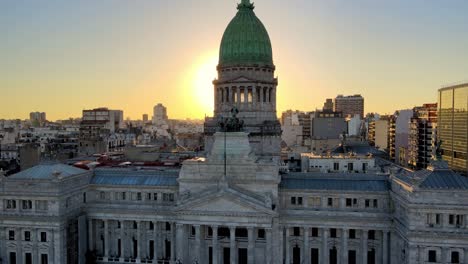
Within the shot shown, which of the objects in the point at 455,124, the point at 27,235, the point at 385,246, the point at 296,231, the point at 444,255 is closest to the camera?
the point at 444,255

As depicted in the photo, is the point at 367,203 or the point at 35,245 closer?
the point at 367,203

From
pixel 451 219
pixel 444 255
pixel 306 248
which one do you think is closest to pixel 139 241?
pixel 306 248

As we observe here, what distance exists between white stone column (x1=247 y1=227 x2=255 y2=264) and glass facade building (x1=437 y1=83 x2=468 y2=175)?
271 feet

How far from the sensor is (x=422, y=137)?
161250 mm

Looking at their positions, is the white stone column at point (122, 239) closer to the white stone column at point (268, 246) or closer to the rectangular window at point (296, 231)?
the white stone column at point (268, 246)

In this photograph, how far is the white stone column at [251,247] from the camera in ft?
213

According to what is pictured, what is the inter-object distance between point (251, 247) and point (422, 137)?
116196 millimetres

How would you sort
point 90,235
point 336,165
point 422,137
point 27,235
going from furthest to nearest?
point 422,137, point 336,165, point 90,235, point 27,235

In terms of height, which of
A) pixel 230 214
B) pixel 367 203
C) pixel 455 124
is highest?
pixel 455 124

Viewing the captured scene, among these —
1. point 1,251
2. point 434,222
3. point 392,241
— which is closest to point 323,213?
point 392,241

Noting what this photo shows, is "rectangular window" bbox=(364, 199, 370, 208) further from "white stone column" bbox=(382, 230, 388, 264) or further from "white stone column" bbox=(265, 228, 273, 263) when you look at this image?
"white stone column" bbox=(265, 228, 273, 263)

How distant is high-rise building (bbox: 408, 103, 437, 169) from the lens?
513ft

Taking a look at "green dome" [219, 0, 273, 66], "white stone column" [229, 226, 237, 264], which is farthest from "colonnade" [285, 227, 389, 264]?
"green dome" [219, 0, 273, 66]

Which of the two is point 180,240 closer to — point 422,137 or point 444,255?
point 444,255
